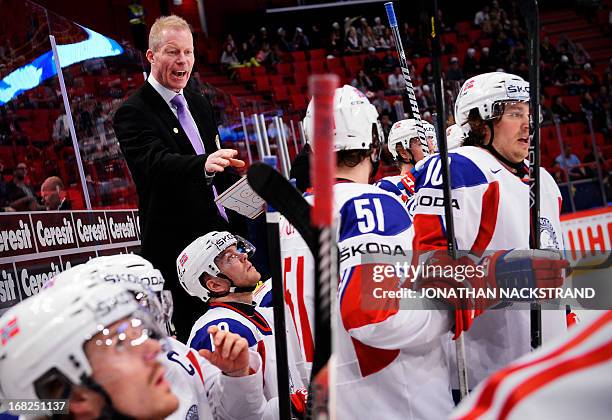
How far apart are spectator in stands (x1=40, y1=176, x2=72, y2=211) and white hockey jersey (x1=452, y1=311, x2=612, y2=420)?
2.56 meters

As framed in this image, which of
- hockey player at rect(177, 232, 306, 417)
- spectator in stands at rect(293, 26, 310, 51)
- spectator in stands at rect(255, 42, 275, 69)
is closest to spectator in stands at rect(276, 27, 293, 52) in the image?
spectator in stands at rect(293, 26, 310, 51)

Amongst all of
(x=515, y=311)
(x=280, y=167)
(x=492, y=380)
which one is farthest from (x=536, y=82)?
(x=280, y=167)

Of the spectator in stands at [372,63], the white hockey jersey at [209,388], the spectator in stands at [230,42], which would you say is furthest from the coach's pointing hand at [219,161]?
the spectator in stands at [230,42]

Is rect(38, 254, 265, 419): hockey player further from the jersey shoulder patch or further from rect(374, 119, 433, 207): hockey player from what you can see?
rect(374, 119, 433, 207): hockey player

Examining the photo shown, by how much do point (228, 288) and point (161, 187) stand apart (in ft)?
1.52

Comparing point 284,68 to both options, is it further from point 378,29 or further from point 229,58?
point 378,29

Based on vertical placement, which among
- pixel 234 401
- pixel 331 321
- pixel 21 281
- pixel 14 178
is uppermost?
pixel 14 178

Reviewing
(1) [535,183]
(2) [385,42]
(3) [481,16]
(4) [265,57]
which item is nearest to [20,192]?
(1) [535,183]

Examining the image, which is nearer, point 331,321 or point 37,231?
point 331,321

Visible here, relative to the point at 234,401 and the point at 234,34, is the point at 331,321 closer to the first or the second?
the point at 234,401

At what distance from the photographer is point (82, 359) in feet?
4.48

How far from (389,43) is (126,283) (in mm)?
15266

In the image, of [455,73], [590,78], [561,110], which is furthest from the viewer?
[590,78]

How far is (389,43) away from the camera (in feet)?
53.5
